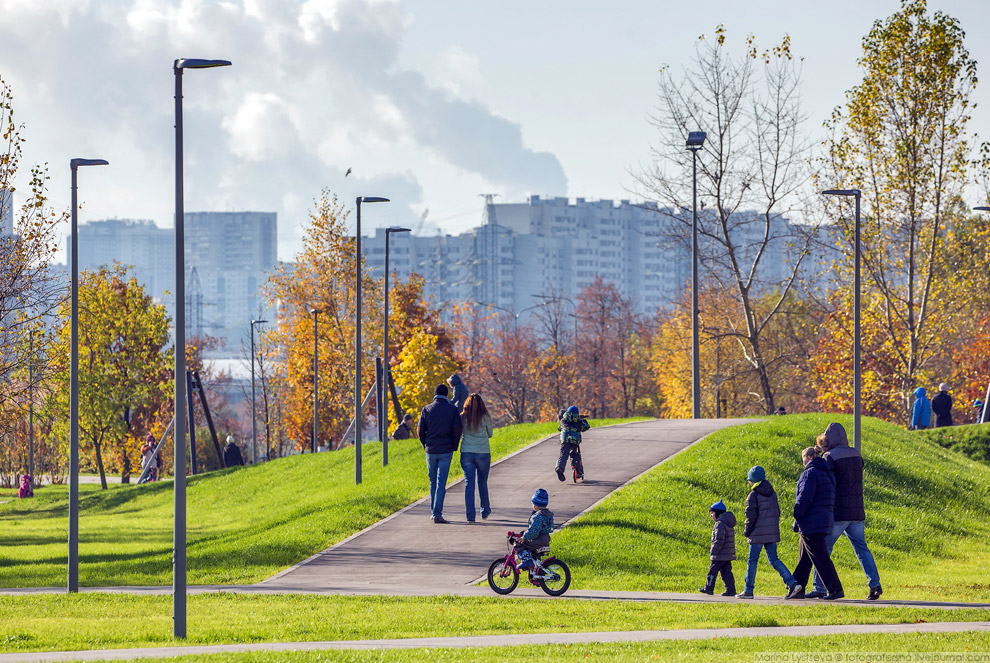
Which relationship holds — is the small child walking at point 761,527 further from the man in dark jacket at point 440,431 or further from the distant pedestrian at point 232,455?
the distant pedestrian at point 232,455

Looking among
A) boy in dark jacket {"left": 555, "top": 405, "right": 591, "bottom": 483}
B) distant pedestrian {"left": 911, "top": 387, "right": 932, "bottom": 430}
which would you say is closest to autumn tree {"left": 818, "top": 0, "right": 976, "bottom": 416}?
distant pedestrian {"left": 911, "top": 387, "right": 932, "bottom": 430}

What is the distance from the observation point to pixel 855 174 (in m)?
39.9

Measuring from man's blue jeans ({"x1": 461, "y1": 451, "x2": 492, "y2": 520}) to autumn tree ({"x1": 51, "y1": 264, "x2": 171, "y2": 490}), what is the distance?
3563 cm

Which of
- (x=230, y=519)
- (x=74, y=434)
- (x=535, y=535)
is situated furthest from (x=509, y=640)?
(x=230, y=519)

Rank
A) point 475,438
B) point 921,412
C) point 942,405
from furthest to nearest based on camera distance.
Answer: point 921,412 → point 942,405 → point 475,438

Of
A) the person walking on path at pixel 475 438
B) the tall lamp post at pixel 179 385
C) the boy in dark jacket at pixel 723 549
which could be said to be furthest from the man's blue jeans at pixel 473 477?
the tall lamp post at pixel 179 385

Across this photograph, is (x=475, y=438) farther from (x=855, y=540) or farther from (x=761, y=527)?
(x=855, y=540)

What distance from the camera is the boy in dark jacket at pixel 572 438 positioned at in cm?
2195

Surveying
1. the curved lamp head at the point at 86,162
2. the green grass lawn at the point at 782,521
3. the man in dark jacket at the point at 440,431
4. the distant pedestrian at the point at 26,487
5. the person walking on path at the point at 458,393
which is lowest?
the distant pedestrian at the point at 26,487

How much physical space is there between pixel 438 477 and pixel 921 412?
2362 centimetres

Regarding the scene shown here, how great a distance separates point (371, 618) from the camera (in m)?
13.3

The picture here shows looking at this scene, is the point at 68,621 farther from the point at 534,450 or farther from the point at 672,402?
the point at 672,402

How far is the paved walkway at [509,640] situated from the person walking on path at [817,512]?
2078 millimetres

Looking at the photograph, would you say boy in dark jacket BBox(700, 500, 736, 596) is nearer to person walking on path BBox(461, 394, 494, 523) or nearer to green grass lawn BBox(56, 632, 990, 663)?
green grass lawn BBox(56, 632, 990, 663)
